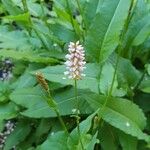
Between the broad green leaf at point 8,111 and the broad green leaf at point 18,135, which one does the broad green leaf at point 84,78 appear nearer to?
the broad green leaf at point 8,111

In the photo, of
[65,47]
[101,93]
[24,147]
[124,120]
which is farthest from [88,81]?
[24,147]

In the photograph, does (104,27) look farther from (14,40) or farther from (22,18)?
(14,40)

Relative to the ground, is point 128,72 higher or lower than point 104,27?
lower

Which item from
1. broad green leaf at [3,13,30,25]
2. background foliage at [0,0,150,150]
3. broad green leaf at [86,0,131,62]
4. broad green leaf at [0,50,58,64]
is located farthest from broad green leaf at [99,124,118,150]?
broad green leaf at [3,13,30,25]

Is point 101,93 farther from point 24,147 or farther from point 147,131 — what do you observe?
point 24,147

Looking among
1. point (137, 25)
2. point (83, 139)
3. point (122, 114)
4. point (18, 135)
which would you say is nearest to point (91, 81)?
point (122, 114)

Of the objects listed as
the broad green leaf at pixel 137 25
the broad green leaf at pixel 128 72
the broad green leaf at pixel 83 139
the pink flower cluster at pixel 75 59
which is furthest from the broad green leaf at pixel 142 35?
the pink flower cluster at pixel 75 59
